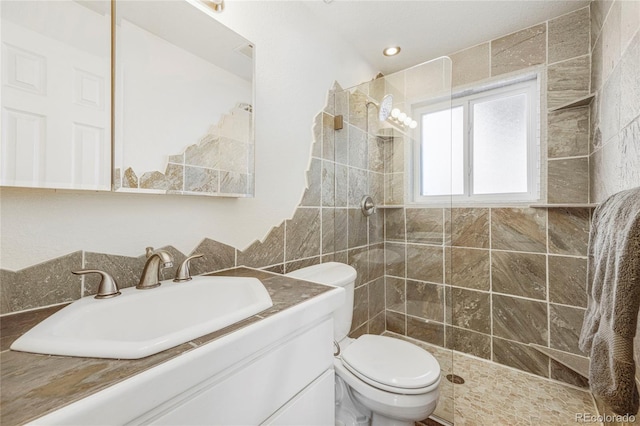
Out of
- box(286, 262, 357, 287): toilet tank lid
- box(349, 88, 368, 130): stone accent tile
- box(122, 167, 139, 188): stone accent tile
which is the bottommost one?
box(286, 262, 357, 287): toilet tank lid

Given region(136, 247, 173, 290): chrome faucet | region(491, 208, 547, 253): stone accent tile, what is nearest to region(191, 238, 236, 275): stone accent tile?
region(136, 247, 173, 290): chrome faucet

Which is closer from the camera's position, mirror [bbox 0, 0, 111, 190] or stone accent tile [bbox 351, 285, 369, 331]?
mirror [bbox 0, 0, 111, 190]

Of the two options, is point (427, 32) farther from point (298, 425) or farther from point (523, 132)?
point (298, 425)

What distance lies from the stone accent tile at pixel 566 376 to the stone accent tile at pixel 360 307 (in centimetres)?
122

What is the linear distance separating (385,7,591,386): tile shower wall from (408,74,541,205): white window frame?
2.5 inches

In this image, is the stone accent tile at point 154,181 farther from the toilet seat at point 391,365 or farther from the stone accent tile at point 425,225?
the stone accent tile at point 425,225

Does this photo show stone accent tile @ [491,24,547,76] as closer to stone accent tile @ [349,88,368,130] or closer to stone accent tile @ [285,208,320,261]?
stone accent tile @ [349,88,368,130]

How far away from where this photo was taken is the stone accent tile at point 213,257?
40.1 inches

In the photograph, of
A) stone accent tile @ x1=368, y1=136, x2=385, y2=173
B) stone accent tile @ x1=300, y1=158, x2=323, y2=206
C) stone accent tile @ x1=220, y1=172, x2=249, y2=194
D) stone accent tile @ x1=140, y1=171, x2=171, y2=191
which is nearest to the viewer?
stone accent tile @ x1=140, y1=171, x2=171, y2=191

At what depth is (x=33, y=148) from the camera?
2.13 feet

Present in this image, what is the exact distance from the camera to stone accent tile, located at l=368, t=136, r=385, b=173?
5.65 feet

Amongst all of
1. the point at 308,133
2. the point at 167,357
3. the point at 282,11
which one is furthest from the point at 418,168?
the point at 167,357

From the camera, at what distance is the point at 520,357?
1.79m

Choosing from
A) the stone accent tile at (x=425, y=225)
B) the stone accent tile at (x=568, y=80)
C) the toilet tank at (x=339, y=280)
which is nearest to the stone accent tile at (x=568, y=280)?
the stone accent tile at (x=425, y=225)
